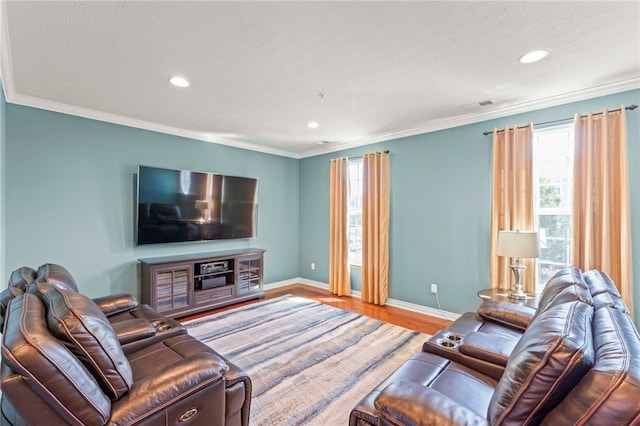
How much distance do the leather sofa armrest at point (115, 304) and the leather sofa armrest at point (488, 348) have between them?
8.41 ft

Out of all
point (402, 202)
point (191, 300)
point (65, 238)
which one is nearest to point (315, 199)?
point (402, 202)

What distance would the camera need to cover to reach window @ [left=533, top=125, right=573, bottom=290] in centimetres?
301

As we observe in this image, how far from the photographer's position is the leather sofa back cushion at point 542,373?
92cm

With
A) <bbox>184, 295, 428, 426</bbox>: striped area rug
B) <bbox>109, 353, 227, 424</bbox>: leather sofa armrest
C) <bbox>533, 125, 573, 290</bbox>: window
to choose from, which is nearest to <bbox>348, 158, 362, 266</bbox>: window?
<bbox>184, 295, 428, 426</bbox>: striped area rug

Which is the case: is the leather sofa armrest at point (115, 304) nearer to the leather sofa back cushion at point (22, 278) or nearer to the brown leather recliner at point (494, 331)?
the leather sofa back cushion at point (22, 278)

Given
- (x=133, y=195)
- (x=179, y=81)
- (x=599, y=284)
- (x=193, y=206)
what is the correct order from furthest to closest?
(x=193, y=206) → (x=133, y=195) → (x=179, y=81) → (x=599, y=284)

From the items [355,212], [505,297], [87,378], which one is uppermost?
[355,212]

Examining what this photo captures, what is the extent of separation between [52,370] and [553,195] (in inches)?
158

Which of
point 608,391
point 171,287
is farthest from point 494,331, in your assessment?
point 171,287

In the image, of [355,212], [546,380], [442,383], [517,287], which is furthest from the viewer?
[355,212]

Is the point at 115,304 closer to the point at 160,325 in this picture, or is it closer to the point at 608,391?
the point at 160,325

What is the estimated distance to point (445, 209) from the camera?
3.78 m

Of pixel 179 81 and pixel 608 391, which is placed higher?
pixel 179 81

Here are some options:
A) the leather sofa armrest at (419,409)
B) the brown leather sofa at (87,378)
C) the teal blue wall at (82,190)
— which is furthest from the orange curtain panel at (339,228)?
the leather sofa armrest at (419,409)
